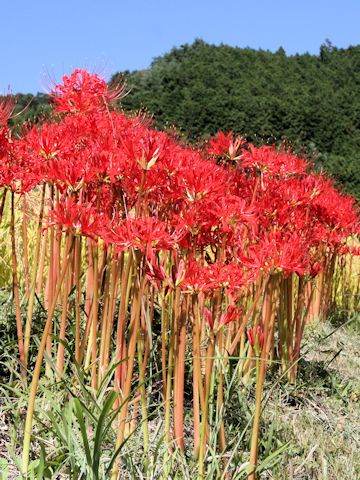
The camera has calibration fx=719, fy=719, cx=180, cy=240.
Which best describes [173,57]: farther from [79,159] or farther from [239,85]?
[79,159]

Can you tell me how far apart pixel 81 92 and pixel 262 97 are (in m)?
13.4

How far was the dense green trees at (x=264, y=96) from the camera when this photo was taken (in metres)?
14.8

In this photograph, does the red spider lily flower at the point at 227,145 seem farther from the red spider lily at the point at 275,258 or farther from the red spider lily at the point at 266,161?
the red spider lily at the point at 275,258

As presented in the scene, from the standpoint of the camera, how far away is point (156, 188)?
2.66 metres

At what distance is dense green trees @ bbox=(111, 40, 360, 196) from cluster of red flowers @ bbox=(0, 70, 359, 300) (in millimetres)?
8503

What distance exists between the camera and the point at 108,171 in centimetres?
246

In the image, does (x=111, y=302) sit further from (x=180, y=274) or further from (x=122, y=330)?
(x=180, y=274)

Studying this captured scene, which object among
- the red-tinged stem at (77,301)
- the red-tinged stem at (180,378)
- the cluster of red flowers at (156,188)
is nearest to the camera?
the cluster of red flowers at (156,188)

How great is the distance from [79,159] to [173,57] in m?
20.4

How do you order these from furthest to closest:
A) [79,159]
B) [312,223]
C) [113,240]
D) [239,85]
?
1. [239,85]
2. [312,223]
3. [79,159]
4. [113,240]

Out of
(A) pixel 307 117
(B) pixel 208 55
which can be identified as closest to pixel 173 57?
(B) pixel 208 55

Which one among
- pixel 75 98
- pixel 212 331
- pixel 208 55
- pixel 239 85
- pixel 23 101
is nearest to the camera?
pixel 212 331

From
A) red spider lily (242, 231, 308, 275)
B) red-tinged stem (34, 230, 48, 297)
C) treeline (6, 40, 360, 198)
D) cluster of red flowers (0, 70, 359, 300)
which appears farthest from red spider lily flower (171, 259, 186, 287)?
treeline (6, 40, 360, 198)

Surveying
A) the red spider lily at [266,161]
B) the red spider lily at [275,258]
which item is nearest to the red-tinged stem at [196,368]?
the red spider lily at [275,258]
